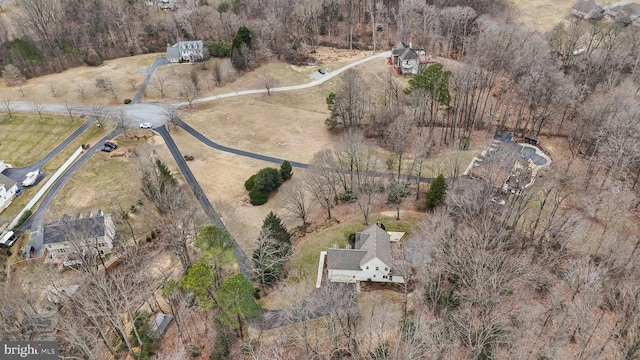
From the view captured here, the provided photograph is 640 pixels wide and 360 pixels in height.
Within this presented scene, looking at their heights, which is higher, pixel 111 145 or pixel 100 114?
pixel 100 114

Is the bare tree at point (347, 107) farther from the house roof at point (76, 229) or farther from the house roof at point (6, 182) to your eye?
the house roof at point (6, 182)

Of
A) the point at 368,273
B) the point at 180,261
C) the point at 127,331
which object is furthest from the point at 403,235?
the point at 127,331

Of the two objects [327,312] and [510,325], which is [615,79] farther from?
[327,312]

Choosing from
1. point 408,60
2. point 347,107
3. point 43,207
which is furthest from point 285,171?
point 408,60

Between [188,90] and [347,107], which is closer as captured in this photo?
[347,107]

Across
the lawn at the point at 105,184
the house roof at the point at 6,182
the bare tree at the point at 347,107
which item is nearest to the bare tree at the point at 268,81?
the bare tree at the point at 347,107

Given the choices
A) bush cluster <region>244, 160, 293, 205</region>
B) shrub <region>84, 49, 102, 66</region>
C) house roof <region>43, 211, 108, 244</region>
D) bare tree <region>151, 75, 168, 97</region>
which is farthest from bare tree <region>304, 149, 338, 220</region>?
shrub <region>84, 49, 102, 66</region>

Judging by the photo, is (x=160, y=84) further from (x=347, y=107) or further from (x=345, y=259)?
(x=345, y=259)

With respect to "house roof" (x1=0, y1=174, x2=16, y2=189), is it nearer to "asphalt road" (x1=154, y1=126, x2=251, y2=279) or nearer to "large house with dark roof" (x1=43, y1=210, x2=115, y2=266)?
"large house with dark roof" (x1=43, y1=210, x2=115, y2=266)
